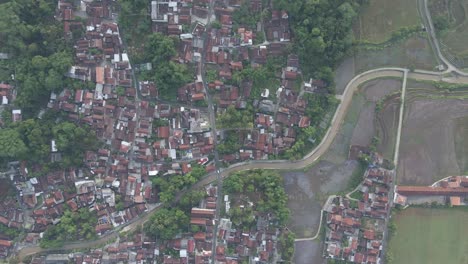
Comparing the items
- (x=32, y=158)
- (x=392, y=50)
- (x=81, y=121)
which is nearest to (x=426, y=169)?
(x=392, y=50)

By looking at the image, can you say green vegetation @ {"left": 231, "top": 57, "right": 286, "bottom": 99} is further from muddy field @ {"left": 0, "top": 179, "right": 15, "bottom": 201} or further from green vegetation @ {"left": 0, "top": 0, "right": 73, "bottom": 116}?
muddy field @ {"left": 0, "top": 179, "right": 15, "bottom": 201}

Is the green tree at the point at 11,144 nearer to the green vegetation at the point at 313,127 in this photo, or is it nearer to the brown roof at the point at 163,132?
the brown roof at the point at 163,132

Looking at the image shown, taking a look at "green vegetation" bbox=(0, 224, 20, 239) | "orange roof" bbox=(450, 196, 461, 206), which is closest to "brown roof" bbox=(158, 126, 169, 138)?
"green vegetation" bbox=(0, 224, 20, 239)

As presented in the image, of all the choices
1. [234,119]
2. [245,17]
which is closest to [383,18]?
[245,17]

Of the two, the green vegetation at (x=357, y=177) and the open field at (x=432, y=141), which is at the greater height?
the open field at (x=432, y=141)

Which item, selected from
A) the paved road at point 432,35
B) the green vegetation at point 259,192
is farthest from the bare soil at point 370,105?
the green vegetation at point 259,192

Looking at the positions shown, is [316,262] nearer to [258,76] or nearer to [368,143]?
[368,143]

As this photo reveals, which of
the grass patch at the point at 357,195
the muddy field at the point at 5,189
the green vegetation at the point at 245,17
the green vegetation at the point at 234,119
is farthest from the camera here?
the grass patch at the point at 357,195

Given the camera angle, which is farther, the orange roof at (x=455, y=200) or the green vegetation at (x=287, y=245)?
the orange roof at (x=455, y=200)
